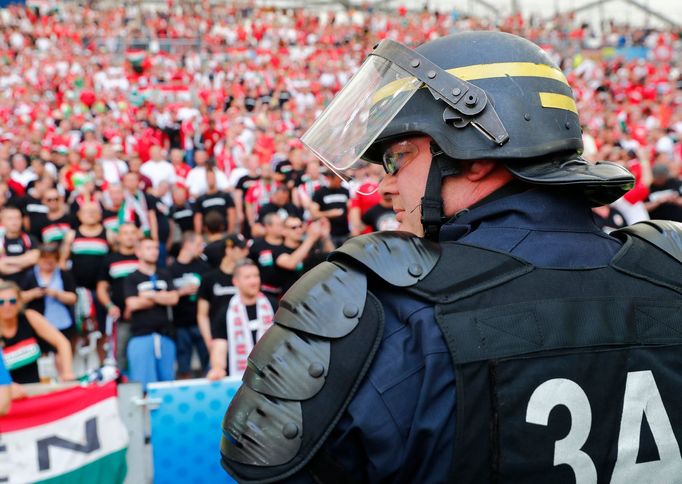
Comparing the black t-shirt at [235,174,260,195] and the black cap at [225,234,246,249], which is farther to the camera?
the black t-shirt at [235,174,260,195]

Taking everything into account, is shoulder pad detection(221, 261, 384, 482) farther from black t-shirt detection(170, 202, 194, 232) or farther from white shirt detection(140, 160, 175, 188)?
white shirt detection(140, 160, 175, 188)

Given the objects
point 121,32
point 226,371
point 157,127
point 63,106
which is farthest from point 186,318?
point 121,32

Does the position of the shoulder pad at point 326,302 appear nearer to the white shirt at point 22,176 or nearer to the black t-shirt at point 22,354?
the black t-shirt at point 22,354

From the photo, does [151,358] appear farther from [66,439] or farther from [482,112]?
[482,112]

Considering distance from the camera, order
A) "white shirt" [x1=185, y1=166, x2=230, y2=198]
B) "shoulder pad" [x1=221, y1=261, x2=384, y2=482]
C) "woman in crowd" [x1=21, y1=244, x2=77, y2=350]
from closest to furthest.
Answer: "shoulder pad" [x1=221, y1=261, x2=384, y2=482] < "woman in crowd" [x1=21, y1=244, x2=77, y2=350] < "white shirt" [x1=185, y1=166, x2=230, y2=198]

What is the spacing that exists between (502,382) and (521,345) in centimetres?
9

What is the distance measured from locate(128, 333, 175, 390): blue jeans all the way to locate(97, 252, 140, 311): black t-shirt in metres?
0.71

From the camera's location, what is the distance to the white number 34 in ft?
5.06

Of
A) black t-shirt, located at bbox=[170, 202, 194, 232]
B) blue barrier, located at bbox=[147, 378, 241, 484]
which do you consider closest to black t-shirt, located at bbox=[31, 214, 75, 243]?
black t-shirt, located at bbox=[170, 202, 194, 232]

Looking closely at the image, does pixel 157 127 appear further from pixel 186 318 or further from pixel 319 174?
pixel 186 318

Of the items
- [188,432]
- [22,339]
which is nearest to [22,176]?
[22,339]

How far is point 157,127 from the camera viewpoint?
17094mm

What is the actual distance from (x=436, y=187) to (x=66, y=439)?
379 cm

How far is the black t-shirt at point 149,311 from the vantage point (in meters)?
7.47
